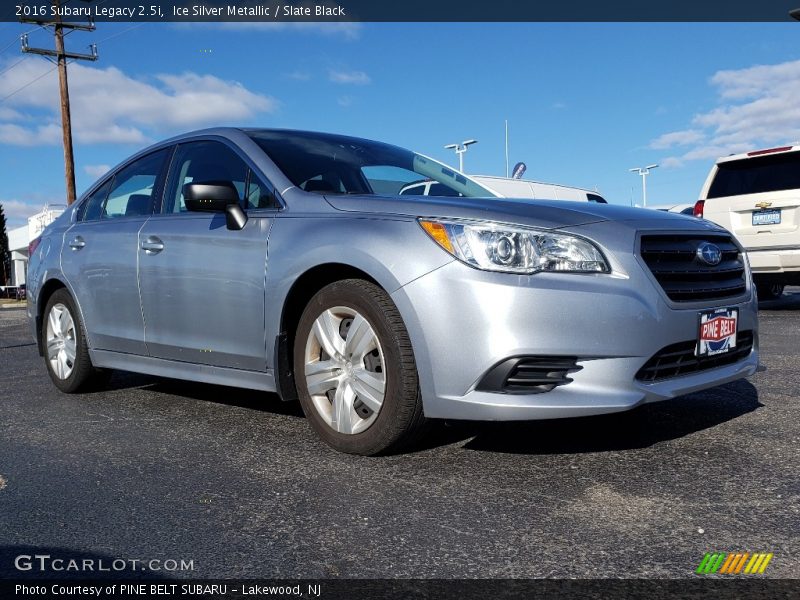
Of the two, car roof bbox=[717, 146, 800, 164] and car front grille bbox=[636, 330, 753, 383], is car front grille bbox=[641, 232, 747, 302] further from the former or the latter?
car roof bbox=[717, 146, 800, 164]

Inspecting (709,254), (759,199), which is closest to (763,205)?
(759,199)

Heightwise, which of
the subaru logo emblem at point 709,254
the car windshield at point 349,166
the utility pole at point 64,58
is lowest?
the subaru logo emblem at point 709,254

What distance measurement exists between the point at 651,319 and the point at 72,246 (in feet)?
12.8

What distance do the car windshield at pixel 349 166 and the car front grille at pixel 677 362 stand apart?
1542 millimetres

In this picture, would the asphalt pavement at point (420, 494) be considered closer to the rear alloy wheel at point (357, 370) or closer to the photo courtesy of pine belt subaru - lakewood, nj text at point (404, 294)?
the rear alloy wheel at point (357, 370)

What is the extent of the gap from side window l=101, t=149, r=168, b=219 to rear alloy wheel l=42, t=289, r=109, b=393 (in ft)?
2.35

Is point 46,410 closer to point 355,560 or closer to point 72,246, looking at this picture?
point 72,246

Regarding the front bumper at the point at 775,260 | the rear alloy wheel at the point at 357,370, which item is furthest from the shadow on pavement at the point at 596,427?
the front bumper at the point at 775,260

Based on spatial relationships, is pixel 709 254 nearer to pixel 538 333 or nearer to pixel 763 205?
pixel 538 333

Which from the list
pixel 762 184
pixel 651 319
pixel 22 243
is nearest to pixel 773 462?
pixel 651 319

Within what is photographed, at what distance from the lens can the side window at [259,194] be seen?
3.96 m

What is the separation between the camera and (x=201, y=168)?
4582 mm

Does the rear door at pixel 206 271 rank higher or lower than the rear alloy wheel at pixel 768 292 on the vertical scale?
higher

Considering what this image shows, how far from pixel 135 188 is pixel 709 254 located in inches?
137
